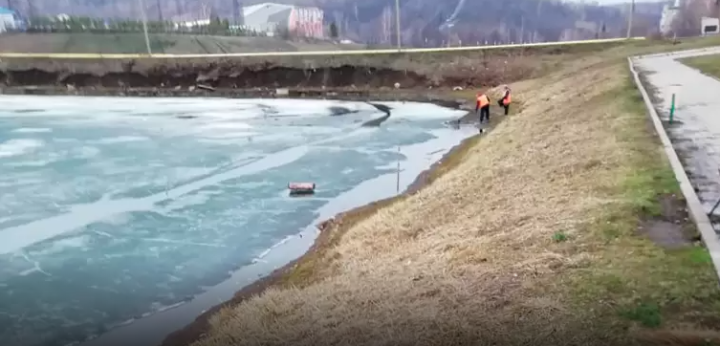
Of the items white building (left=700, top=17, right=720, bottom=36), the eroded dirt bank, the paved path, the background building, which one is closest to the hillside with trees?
the background building

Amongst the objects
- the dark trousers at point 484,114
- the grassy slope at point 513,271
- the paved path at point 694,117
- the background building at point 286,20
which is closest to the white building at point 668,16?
the paved path at point 694,117

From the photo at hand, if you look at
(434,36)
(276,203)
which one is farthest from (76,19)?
(276,203)

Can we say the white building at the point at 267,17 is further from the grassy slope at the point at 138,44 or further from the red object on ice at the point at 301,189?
the red object on ice at the point at 301,189

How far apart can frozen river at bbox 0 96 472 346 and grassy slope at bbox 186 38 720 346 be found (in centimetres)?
163

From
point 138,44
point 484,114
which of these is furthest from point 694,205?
point 138,44

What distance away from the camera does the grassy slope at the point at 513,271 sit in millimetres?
5617

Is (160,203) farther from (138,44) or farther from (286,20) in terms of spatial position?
(286,20)

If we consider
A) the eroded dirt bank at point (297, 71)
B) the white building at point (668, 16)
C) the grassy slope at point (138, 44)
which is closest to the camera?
the eroded dirt bank at point (297, 71)

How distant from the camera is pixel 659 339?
4.94 meters

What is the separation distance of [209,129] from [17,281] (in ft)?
58.1

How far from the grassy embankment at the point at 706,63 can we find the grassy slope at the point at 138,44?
37110 mm

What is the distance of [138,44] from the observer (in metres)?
67.5

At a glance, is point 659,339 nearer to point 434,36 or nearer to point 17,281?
point 17,281

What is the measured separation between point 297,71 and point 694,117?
3555 centimetres
